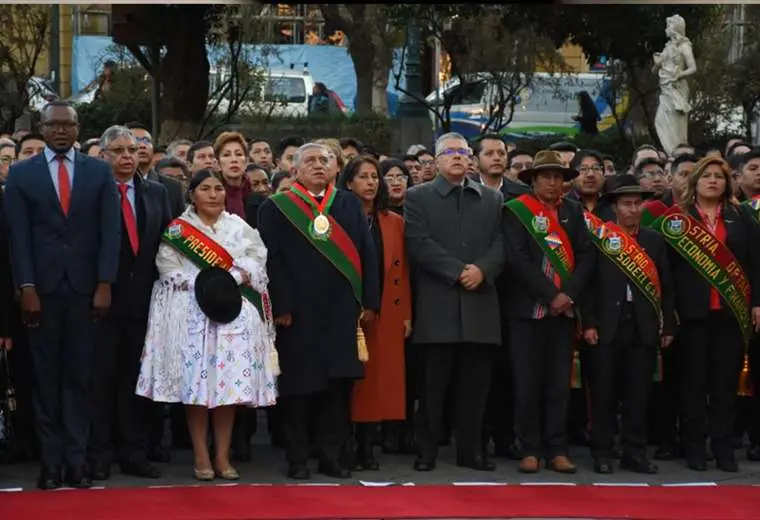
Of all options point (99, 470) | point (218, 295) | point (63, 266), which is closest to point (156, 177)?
point (218, 295)

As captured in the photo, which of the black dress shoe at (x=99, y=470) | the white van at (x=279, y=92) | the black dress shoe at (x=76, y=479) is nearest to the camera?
the black dress shoe at (x=76, y=479)

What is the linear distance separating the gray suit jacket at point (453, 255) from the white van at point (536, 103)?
20.2 meters

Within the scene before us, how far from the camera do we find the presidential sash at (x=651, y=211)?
13.1 metres

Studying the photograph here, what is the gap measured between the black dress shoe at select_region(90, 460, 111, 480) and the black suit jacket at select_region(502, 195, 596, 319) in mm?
2835

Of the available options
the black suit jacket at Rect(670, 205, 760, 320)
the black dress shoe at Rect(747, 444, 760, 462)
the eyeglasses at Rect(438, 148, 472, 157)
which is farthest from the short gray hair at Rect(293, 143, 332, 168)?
the black dress shoe at Rect(747, 444, 760, 462)

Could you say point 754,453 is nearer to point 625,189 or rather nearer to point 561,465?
point 561,465

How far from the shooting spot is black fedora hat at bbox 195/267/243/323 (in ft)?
37.8

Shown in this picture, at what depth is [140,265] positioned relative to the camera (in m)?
11.8

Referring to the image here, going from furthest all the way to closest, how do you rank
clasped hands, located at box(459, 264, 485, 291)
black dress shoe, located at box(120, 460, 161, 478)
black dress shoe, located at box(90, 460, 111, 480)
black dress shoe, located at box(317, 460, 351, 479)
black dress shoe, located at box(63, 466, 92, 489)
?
clasped hands, located at box(459, 264, 485, 291)
black dress shoe, located at box(317, 460, 351, 479)
black dress shoe, located at box(120, 460, 161, 478)
black dress shoe, located at box(90, 460, 111, 480)
black dress shoe, located at box(63, 466, 92, 489)

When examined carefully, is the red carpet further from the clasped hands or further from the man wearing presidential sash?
the clasped hands

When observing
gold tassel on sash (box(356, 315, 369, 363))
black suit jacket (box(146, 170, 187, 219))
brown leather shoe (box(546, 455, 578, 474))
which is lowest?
brown leather shoe (box(546, 455, 578, 474))

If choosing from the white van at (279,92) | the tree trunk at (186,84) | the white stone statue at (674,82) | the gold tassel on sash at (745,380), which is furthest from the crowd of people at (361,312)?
the white van at (279,92)

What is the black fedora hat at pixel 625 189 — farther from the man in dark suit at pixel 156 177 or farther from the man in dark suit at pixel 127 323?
the man in dark suit at pixel 127 323

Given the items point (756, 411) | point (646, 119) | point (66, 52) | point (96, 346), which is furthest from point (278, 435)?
point (66, 52)
